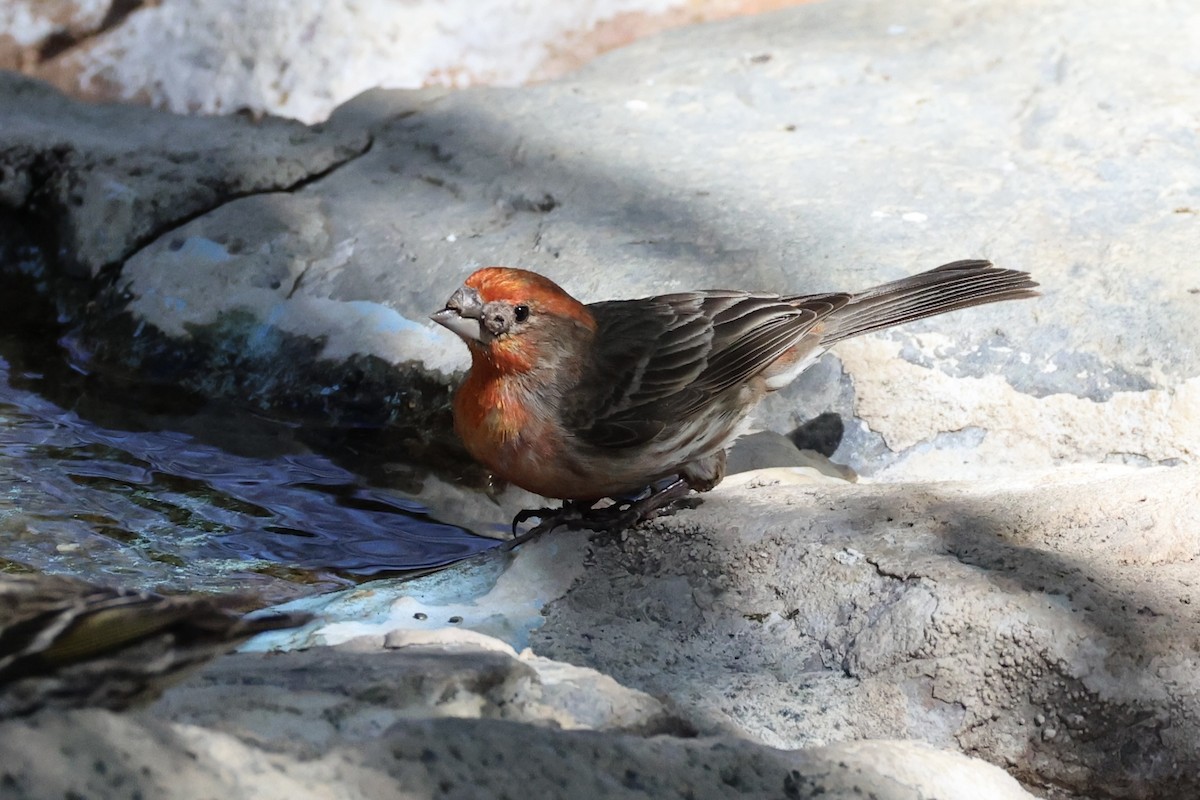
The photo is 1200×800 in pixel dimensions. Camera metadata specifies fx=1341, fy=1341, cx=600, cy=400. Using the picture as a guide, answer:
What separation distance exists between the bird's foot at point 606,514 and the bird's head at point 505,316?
0.48 meters

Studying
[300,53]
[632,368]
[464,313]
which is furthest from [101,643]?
[300,53]

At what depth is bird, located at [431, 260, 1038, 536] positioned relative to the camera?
13.8 ft

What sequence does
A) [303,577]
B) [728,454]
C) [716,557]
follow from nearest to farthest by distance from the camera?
[716,557]
[303,577]
[728,454]

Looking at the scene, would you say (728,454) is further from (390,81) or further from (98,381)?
(390,81)

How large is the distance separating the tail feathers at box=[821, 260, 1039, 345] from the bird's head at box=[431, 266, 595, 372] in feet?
3.63

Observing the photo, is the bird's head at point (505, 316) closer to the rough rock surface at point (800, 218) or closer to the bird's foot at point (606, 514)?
the bird's foot at point (606, 514)

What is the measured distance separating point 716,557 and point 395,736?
1573 millimetres

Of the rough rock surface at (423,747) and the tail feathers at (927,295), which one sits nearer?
the rough rock surface at (423,747)

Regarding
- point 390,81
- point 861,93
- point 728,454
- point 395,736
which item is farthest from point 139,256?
point 395,736

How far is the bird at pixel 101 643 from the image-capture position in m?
2.20

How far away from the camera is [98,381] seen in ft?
19.0

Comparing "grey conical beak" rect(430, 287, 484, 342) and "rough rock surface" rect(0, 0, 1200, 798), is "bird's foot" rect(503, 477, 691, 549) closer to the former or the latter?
"rough rock surface" rect(0, 0, 1200, 798)

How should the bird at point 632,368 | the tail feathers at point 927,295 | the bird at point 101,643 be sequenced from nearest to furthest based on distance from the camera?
the bird at point 101,643, the bird at point 632,368, the tail feathers at point 927,295

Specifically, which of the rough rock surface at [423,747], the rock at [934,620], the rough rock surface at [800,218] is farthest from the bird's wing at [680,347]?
the rough rock surface at [423,747]
